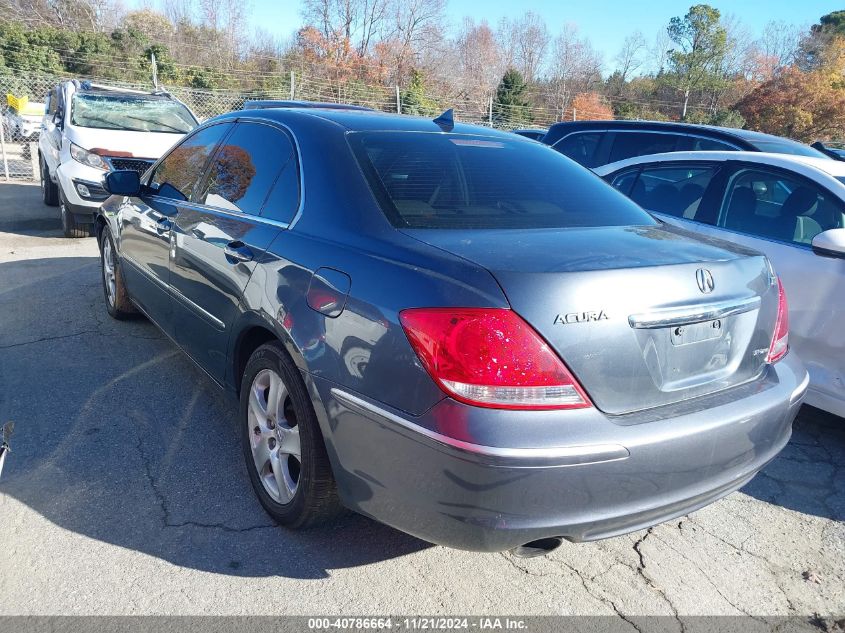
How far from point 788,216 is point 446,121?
7.36 ft

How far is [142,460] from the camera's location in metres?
3.21

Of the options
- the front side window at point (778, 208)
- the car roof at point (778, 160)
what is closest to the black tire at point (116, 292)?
the car roof at point (778, 160)

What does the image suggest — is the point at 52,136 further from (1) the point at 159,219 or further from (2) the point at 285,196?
(2) the point at 285,196

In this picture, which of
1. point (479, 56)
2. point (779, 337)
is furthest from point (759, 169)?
point (479, 56)

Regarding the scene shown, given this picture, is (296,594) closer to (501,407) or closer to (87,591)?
(87,591)

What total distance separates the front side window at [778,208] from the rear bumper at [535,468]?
6.84 feet

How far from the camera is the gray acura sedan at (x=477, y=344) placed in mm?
1938

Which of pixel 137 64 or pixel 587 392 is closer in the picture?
pixel 587 392

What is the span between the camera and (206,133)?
13.1ft

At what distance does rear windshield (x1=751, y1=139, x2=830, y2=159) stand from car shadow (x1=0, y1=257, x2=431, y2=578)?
5.72 meters

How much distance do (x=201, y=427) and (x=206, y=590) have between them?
4.40 feet

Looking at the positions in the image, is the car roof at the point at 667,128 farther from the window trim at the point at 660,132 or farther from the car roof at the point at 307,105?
the car roof at the point at 307,105

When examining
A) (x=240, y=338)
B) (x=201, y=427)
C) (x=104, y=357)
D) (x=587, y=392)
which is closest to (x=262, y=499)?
(x=240, y=338)

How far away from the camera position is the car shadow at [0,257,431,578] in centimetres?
262
